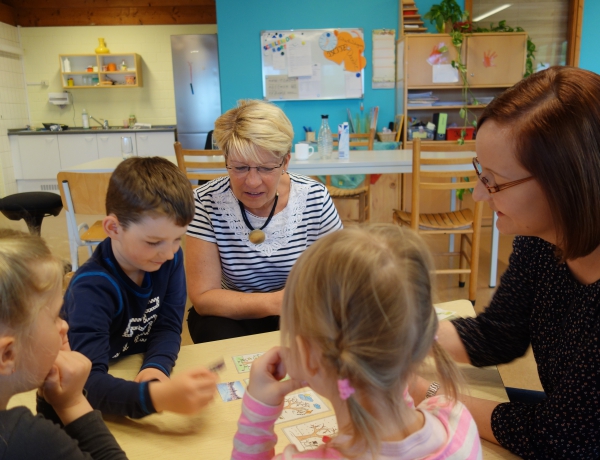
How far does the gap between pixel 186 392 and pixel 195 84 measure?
604cm

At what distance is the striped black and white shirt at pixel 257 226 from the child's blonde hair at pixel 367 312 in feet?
3.63

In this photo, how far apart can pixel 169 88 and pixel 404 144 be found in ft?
12.4

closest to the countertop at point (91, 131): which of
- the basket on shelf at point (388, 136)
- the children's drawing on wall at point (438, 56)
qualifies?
the basket on shelf at point (388, 136)

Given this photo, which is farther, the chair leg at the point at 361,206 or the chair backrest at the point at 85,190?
the chair leg at the point at 361,206

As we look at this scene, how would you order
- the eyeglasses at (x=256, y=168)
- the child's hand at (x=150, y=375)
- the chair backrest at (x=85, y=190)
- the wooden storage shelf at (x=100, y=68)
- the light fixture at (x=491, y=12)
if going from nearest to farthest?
the child's hand at (x=150, y=375) < the eyeglasses at (x=256, y=168) < the chair backrest at (x=85, y=190) < the light fixture at (x=491, y=12) < the wooden storage shelf at (x=100, y=68)

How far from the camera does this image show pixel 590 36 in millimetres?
5277

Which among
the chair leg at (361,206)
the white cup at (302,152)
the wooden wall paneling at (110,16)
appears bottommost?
the chair leg at (361,206)

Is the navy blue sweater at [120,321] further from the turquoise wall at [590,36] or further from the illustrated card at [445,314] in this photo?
the turquoise wall at [590,36]

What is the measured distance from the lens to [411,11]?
5203mm

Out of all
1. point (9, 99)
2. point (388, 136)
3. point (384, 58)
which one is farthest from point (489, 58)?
point (9, 99)

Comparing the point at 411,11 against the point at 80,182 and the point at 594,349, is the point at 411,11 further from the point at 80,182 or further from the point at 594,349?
the point at 594,349

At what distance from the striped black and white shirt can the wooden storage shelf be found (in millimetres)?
5883

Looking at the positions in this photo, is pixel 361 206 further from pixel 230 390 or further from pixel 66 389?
pixel 66 389

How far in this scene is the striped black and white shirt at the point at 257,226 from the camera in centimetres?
175
